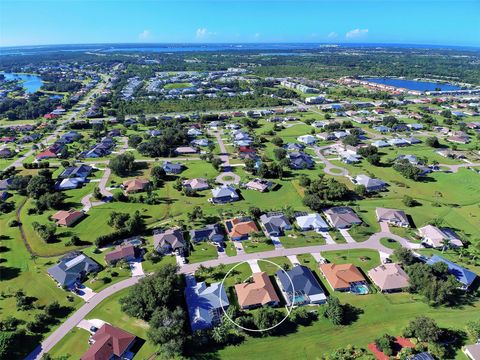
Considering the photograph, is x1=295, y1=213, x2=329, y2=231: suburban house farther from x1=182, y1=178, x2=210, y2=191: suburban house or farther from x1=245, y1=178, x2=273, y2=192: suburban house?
x1=182, y1=178, x2=210, y2=191: suburban house

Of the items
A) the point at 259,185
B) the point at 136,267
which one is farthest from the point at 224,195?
the point at 136,267

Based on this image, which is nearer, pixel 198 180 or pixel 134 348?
pixel 134 348

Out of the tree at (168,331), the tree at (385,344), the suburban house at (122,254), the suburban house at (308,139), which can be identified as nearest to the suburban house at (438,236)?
the tree at (385,344)

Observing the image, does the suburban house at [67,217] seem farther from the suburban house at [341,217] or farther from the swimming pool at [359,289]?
the swimming pool at [359,289]

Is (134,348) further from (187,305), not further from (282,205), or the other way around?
(282,205)

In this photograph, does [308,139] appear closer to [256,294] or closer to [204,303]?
[256,294]

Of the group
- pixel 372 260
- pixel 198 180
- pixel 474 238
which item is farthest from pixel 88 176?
pixel 474 238

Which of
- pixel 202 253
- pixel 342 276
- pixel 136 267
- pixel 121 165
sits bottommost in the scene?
pixel 136 267
